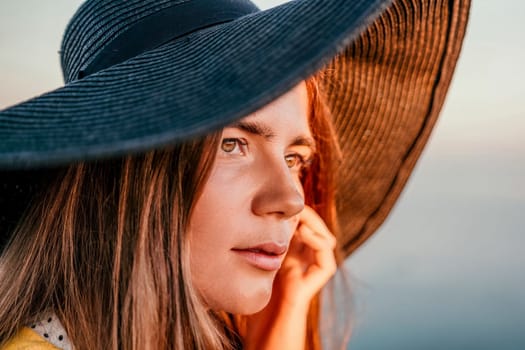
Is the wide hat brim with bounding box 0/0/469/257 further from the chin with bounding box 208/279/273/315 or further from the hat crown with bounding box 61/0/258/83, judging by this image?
the chin with bounding box 208/279/273/315

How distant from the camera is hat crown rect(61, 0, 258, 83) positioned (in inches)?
51.9

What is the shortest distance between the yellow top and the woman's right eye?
1.82 ft

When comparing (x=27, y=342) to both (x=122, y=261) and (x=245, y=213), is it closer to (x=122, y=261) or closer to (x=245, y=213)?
(x=122, y=261)

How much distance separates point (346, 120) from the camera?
206cm

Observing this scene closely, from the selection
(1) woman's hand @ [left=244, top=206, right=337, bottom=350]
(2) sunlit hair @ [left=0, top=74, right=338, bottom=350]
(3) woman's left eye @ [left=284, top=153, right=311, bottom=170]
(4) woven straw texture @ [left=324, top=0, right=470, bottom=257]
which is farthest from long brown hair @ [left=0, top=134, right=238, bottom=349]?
(4) woven straw texture @ [left=324, top=0, right=470, bottom=257]

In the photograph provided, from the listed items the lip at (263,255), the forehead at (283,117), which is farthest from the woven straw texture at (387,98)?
the lip at (263,255)

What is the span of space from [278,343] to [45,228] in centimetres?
87

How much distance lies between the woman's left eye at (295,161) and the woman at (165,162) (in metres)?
0.01

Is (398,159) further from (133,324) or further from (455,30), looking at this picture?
(133,324)

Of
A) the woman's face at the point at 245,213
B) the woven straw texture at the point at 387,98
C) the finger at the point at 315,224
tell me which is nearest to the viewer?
the woman's face at the point at 245,213

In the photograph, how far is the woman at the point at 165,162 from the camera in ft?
3.18

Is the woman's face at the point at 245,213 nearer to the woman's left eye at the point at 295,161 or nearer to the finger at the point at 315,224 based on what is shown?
the woman's left eye at the point at 295,161

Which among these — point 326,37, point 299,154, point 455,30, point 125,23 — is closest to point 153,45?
point 125,23

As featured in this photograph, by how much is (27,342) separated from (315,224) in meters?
1.08
